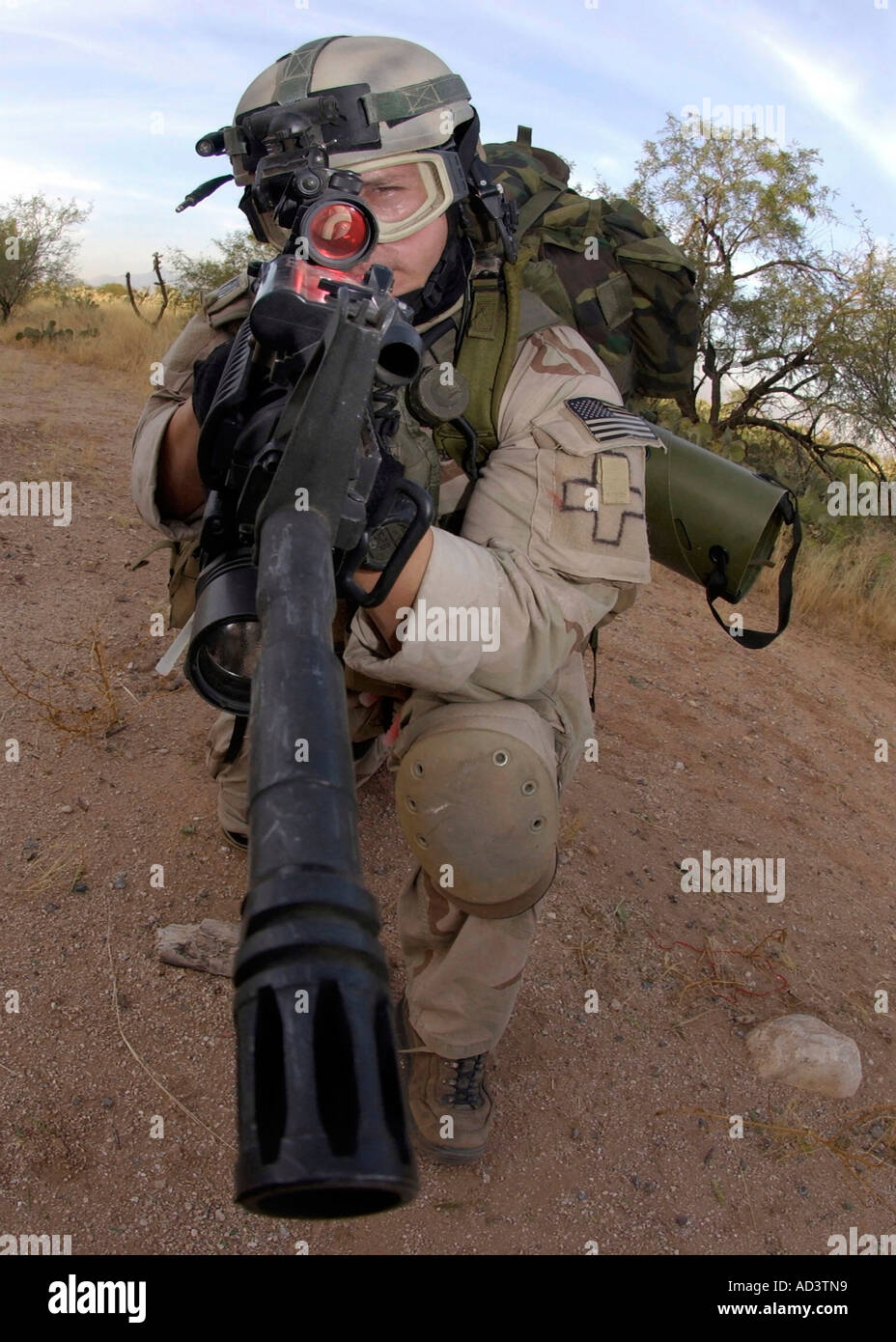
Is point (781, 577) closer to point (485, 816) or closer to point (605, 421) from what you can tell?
point (605, 421)

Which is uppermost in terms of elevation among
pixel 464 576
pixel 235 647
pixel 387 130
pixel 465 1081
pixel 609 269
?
pixel 609 269

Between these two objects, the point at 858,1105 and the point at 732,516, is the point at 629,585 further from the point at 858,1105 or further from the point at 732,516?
the point at 858,1105

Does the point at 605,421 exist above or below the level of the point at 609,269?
below

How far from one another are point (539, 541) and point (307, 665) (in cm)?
126

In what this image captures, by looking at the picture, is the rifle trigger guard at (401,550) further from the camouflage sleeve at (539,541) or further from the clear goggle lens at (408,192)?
the clear goggle lens at (408,192)

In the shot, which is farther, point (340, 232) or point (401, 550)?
point (401, 550)

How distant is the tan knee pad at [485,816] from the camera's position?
6.35ft

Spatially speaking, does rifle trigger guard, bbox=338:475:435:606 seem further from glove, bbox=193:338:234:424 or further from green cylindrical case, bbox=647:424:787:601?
green cylindrical case, bbox=647:424:787:601

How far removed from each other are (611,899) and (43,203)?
13993 millimetres

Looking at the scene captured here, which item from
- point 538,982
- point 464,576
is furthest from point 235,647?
point 538,982

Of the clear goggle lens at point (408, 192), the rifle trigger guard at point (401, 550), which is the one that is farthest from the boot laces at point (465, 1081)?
the clear goggle lens at point (408, 192)

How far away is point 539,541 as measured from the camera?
2100mm

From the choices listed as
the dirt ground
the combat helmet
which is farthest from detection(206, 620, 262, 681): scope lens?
the dirt ground

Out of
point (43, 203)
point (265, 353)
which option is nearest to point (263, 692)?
point (265, 353)
